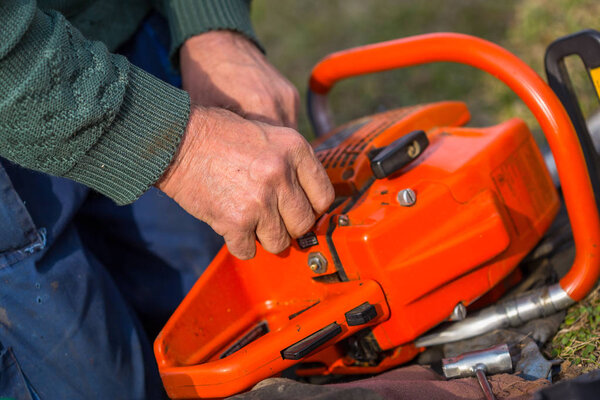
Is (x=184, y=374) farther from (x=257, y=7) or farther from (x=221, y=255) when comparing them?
(x=257, y=7)

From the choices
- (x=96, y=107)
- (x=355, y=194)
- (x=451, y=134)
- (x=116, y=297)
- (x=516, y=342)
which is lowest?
(x=116, y=297)

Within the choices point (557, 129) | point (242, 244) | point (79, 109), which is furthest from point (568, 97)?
point (79, 109)

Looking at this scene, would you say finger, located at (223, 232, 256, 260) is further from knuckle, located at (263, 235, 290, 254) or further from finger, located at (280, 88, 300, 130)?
finger, located at (280, 88, 300, 130)

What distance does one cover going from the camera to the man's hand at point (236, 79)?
5.58 feet

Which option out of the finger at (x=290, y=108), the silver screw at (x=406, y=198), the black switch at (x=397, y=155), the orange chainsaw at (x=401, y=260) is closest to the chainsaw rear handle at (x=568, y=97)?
the orange chainsaw at (x=401, y=260)

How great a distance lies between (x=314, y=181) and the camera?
149 cm

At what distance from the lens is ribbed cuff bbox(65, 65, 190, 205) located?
1.35 m

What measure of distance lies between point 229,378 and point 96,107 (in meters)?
0.70

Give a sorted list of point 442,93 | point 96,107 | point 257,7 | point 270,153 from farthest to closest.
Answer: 1. point 257,7
2. point 442,93
3. point 270,153
4. point 96,107

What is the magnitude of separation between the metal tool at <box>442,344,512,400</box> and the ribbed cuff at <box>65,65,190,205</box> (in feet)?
2.84

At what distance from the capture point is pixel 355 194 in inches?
65.4

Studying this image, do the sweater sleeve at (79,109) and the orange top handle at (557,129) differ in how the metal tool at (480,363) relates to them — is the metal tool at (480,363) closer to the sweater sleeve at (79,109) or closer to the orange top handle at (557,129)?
the orange top handle at (557,129)

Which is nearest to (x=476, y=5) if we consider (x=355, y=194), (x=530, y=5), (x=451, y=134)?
(x=530, y=5)

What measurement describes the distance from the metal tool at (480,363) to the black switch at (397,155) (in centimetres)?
51
